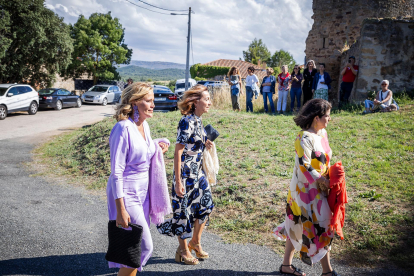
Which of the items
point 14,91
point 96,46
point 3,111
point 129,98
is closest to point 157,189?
point 129,98

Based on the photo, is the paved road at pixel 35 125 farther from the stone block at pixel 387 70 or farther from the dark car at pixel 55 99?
the stone block at pixel 387 70

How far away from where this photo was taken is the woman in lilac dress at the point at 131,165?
243 centimetres

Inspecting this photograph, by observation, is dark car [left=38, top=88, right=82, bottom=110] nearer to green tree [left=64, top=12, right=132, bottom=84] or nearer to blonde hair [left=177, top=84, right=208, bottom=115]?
green tree [left=64, top=12, right=132, bottom=84]

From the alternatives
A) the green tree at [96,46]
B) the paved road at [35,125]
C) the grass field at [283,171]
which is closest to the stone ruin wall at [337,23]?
the grass field at [283,171]

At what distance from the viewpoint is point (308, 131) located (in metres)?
3.04

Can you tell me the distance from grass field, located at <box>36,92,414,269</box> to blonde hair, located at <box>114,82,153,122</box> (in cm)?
238

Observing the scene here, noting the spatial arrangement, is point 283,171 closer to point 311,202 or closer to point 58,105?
point 311,202

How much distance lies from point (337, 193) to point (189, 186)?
1.47 meters

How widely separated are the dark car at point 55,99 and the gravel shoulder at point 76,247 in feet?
51.4

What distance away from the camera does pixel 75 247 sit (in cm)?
382

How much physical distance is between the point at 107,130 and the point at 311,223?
8.31m

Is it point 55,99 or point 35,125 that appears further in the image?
point 55,99

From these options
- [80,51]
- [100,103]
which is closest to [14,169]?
[100,103]

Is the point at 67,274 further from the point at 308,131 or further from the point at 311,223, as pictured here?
the point at 308,131
